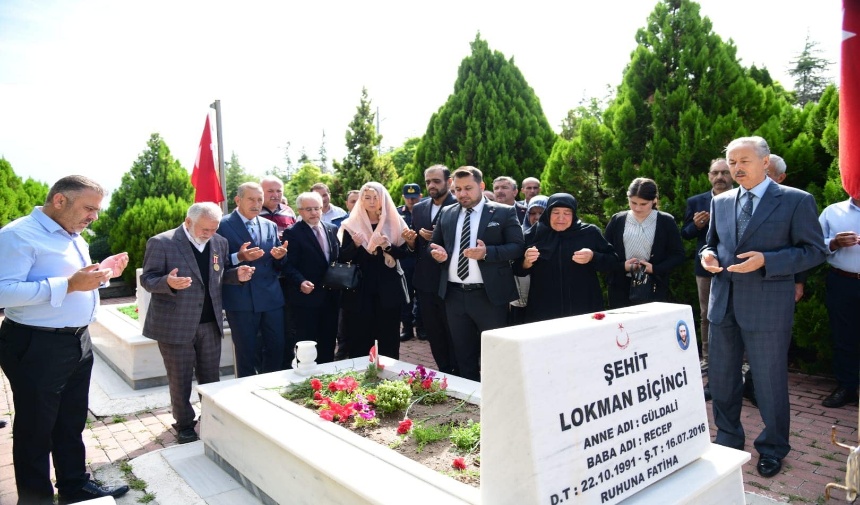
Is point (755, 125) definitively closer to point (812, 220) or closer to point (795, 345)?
point (795, 345)

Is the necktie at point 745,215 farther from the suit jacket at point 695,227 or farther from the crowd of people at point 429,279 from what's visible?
the suit jacket at point 695,227

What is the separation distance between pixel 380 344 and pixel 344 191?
2018 cm

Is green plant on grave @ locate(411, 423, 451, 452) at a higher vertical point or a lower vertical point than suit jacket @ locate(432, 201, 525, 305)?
lower

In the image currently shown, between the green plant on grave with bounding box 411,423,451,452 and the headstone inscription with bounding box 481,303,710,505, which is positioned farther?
the green plant on grave with bounding box 411,423,451,452

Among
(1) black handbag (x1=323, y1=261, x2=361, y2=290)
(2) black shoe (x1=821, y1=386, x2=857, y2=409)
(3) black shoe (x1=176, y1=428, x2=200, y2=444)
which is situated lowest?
(2) black shoe (x1=821, y1=386, x2=857, y2=409)

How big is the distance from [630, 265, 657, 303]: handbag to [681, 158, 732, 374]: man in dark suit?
1.80ft

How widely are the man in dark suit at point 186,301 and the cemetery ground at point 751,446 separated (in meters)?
0.42

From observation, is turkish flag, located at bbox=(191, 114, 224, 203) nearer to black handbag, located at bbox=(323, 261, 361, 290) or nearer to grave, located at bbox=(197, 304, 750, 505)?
black handbag, located at bbox=(323, 261, 361, 290)

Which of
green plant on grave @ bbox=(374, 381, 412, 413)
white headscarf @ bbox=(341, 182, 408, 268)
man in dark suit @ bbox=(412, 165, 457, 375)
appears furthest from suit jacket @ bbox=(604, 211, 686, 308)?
green plant on grave @ bbox=(374, 381, 412, 413)

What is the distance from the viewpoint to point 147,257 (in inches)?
161

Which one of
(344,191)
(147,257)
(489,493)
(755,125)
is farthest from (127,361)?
(344,191)

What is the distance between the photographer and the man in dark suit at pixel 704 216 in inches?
188

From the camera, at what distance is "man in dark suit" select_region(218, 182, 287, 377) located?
15.3 ft

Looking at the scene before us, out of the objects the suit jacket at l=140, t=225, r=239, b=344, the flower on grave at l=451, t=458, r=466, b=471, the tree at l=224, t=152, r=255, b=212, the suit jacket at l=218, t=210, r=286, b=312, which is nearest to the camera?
the flower on grave at l=451, t=458, r=466, b=471
